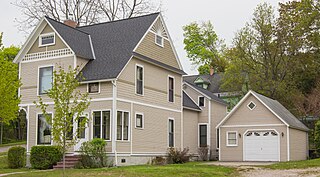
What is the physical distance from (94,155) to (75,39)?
736cm

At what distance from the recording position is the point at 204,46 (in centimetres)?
6531

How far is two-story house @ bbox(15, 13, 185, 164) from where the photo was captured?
25.4m

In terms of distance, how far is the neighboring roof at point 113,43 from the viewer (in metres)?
25.8

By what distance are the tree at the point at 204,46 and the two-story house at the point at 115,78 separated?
33546mm

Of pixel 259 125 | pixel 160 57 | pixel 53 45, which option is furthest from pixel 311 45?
pixel 53 45

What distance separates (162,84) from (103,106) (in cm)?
595

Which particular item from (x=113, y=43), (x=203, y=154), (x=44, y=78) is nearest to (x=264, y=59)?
(x=203, y=154)

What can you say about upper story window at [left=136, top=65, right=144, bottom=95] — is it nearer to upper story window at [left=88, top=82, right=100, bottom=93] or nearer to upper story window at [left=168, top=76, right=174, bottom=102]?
upper story window at [left=88, top=82, right=100, bottom=93]

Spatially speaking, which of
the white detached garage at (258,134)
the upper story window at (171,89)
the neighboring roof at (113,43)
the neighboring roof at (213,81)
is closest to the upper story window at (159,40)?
the neighboring roof at (113,43)

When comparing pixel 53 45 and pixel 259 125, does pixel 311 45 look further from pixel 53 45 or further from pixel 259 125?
pixel 53 45

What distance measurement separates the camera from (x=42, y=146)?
81.9 ft

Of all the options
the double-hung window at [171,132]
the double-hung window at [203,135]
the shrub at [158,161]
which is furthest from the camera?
the double-hung window at [203,135]

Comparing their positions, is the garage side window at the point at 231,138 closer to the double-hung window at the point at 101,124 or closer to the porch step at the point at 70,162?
the double-hung window at the point at 101,124

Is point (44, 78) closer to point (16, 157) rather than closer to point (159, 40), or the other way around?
point (16, 157)
